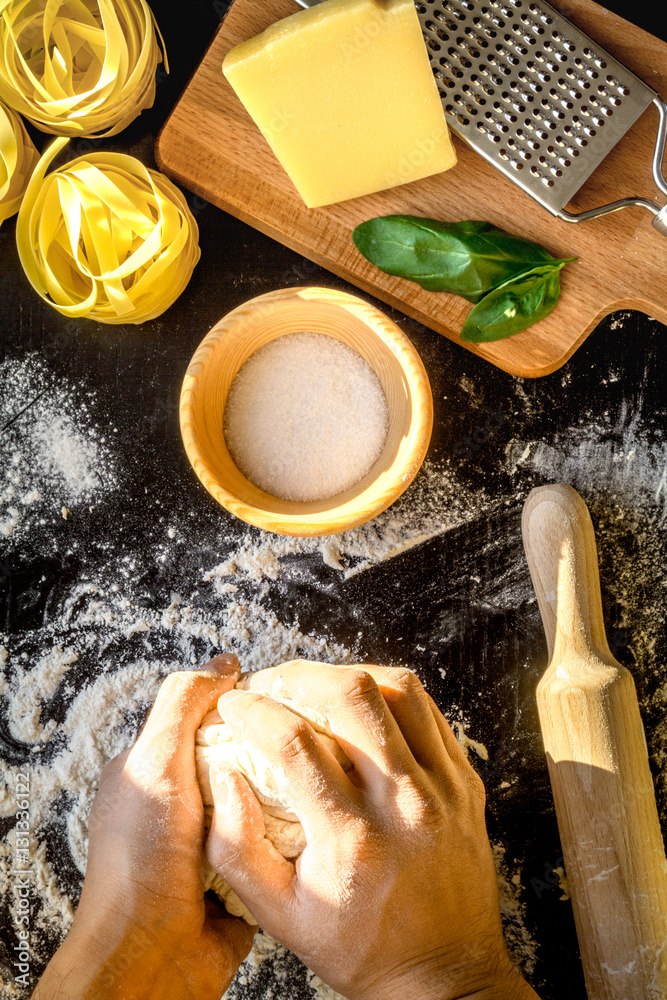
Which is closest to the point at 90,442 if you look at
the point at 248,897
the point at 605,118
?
the point at 248,897

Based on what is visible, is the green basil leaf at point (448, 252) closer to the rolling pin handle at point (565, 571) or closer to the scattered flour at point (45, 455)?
the rolling pin handle at point (565, 571)

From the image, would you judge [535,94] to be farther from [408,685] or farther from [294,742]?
[294,742]

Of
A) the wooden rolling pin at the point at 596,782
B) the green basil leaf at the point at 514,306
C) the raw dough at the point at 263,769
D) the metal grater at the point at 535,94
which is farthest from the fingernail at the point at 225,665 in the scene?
the metal grater at the point at 535,94

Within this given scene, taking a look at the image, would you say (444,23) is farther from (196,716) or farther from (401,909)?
(401,909)

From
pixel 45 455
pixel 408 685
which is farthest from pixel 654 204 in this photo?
pixel 45 455

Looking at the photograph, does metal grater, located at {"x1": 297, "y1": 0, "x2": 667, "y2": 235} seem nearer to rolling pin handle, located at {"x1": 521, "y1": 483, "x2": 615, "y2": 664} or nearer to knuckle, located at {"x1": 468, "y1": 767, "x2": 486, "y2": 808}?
rolling pin handle, located at {"x1": 521, "y1": 483, "x2": 615, "y2": 664}

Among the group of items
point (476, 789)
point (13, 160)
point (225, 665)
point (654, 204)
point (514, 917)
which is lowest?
point (514, 917)
